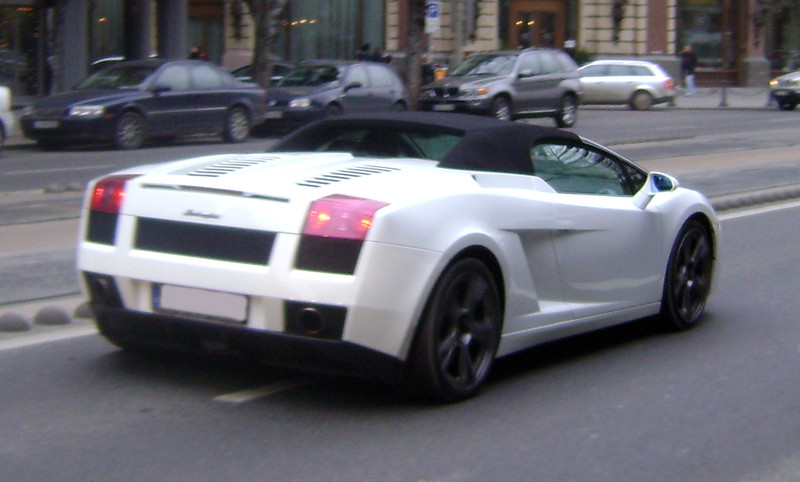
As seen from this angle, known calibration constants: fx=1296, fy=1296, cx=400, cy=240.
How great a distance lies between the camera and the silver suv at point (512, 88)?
26.5 m

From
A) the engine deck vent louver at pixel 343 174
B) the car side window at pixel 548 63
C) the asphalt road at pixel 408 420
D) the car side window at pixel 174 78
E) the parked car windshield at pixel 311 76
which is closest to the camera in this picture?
the asphalt road at pixel 408 420

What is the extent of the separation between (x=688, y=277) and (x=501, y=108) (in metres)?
19.4

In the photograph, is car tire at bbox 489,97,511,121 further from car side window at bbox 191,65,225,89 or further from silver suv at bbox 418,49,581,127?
car side window at bbox 191,65,225,89

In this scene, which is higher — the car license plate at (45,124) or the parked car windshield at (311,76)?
the parked car windshield at (311,76)

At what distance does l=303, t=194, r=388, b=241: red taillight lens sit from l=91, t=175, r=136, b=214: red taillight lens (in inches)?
40.5

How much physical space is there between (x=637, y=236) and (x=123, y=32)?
30.5 m

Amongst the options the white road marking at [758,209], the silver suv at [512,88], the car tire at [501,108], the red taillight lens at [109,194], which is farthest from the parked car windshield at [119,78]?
the red taillight lens at [109,194]

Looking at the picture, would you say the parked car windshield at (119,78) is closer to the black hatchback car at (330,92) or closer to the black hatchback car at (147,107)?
the black hatchback car at (147,107)

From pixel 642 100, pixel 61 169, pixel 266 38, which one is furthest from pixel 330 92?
pixel 642 100

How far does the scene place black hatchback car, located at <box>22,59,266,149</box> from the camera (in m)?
20.8

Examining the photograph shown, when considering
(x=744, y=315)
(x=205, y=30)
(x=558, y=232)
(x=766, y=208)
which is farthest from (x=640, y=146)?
(x=205, y=30)

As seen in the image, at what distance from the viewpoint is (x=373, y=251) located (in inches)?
207

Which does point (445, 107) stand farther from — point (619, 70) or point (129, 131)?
point (619, 70)

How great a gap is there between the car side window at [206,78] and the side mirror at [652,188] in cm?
1619
